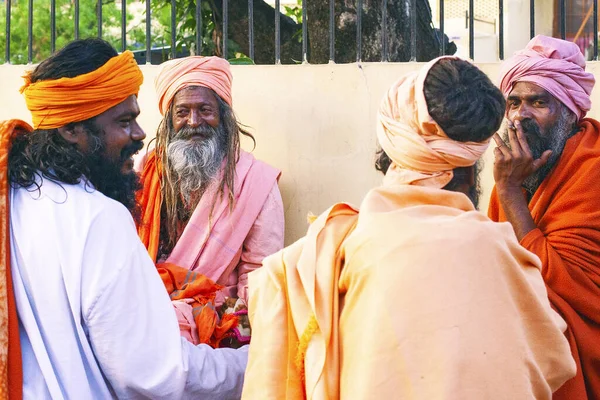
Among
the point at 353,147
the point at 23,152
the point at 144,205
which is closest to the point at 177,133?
the point at 144,205

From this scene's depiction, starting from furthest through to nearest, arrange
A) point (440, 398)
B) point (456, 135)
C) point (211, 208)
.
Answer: point (211, 208) < point (456, 135) < point (440, 398)

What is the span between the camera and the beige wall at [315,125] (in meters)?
5.43

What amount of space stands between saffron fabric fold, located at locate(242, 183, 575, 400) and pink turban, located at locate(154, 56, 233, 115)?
269 cm

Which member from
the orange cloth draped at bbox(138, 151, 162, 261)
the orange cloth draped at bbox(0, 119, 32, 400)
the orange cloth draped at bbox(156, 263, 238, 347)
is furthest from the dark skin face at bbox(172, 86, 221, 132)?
the orange cloth draped at bbox(0, 119, 32, 400)

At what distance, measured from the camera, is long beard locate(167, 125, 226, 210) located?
5199 mm

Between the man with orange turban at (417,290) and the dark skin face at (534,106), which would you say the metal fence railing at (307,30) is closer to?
the dark skin face at (534,106)

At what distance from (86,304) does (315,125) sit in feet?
9.08

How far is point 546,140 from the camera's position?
13.7ft

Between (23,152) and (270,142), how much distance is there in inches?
99.0

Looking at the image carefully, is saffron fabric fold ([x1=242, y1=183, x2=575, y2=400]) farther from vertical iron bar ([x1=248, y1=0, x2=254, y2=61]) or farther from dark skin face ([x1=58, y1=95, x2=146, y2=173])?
vertical iron bar ([x1=248, y1=0, x2=254, y2=61])

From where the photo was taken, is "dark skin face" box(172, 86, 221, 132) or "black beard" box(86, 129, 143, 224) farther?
"dark skin face" box(172, 86, 221, 132)

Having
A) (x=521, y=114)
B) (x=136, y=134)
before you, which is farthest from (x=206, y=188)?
(x=521, y=114)

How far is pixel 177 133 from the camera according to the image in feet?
17.7

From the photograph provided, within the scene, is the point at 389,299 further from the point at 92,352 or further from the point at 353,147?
the point at 353,147
